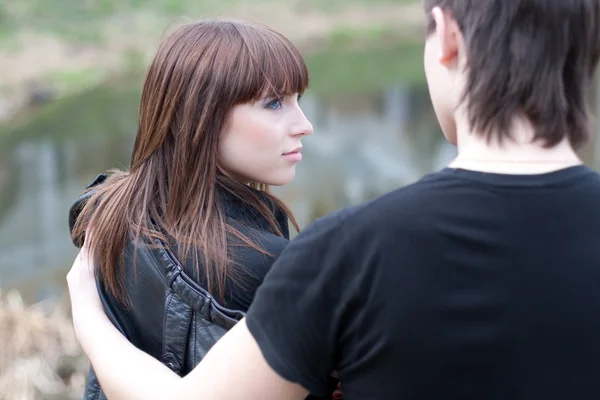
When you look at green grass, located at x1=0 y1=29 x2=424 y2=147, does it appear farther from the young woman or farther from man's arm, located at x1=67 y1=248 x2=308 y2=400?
man's arm, located at x1=67 y1=248 x2=308 y2=400

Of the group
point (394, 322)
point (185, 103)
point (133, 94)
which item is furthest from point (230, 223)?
point (133, 94)

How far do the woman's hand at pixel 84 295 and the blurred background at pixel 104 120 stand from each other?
1825 mm

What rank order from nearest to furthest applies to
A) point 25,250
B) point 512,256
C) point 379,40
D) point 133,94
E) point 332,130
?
point 512,256 < point 25,250 < point 332,130 < point 133,94 < point 379,40

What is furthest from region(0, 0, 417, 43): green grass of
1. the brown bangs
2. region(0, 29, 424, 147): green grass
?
the brown bangs

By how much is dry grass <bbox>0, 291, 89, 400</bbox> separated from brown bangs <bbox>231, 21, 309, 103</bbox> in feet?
6.69

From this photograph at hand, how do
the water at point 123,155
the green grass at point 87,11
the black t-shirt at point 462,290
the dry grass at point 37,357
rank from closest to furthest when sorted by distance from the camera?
1. the black t-shirt at point 462,290
2. the dry grass at point 37,357
3. the water at point 123,155
4. the green grass at point 87,11

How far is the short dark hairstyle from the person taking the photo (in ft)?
2.77

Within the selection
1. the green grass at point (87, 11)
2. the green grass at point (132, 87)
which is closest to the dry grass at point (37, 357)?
the green grass at point (132, 87)

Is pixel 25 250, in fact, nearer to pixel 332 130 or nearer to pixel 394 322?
pixel 332 130

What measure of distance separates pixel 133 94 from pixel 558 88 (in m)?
8.71

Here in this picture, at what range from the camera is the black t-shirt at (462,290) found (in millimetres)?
817

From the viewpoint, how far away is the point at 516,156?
854 mm

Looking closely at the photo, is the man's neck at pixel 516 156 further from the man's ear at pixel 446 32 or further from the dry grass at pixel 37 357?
the dry grass at pixel 37 357

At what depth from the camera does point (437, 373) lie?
832 millimetres
